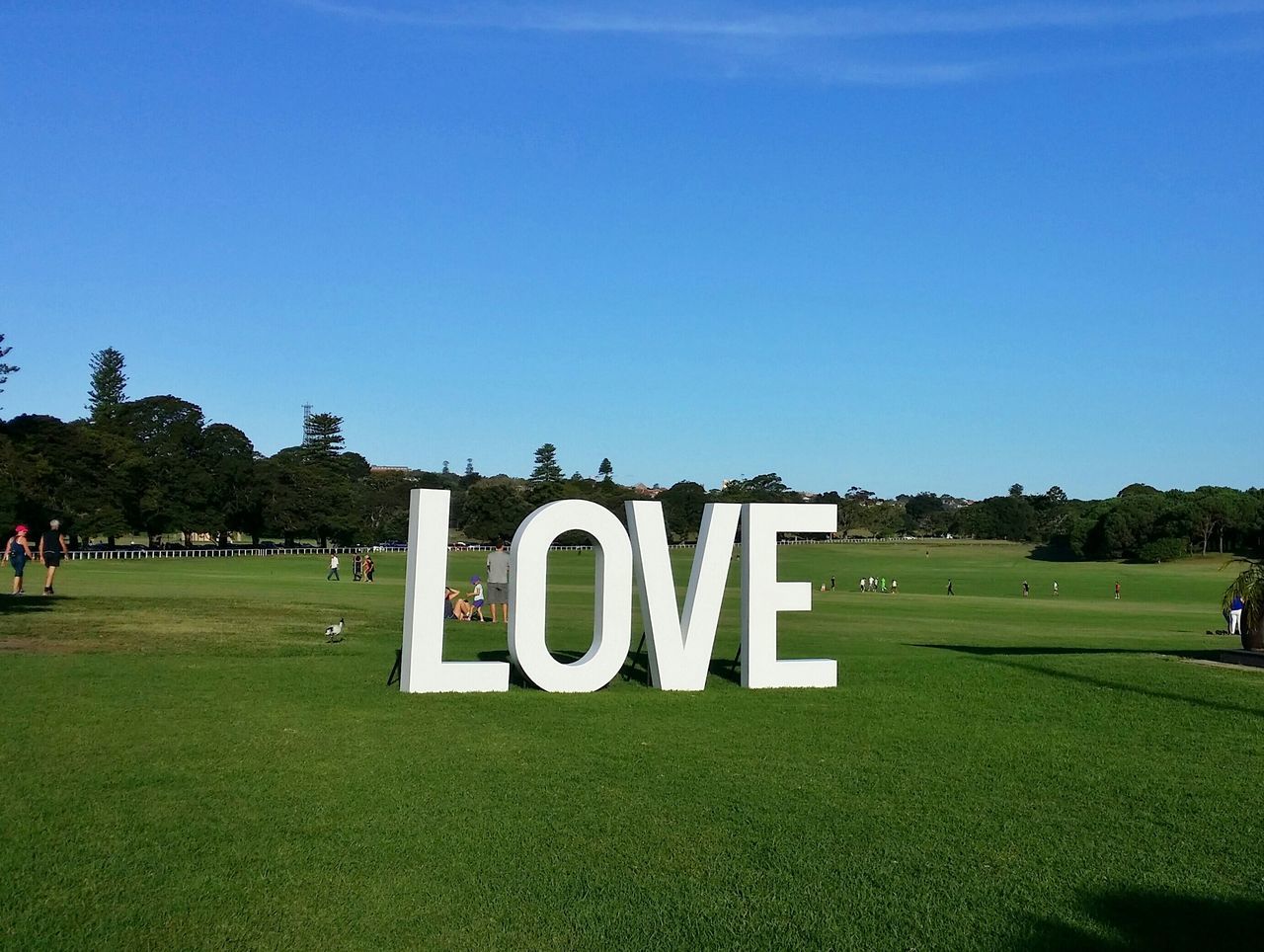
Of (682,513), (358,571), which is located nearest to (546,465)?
(682,513)

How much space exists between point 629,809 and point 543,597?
6.78 metres

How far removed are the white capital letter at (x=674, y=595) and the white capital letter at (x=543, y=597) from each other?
13.1 inches

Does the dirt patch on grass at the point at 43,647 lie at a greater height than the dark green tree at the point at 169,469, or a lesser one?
lesser

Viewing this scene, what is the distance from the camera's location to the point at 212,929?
6.21 meters

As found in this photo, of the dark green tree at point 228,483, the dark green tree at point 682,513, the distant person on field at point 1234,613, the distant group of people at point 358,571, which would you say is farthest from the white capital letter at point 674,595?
the dark green tree at point 682,513

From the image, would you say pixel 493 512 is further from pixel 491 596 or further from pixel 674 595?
pixel 674 595

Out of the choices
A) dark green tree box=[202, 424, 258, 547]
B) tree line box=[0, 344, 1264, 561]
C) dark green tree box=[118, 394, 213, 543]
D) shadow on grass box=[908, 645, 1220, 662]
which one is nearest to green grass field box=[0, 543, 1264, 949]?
shadow on grass box=[908, 645, 1220, 662]

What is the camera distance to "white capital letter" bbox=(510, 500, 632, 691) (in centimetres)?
1528

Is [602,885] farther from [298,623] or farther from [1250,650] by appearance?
[298,623]

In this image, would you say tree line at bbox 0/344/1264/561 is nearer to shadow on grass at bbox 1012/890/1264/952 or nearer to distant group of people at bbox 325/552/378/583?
distant group of people at bbox 325/552/378/583

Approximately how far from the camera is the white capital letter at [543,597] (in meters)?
15.3

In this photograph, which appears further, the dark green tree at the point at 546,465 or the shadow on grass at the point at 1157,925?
the dark green tree at the point at 546,465

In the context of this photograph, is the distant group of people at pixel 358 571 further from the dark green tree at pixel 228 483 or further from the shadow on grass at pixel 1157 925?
the shadow on grass at pixel 1157 925

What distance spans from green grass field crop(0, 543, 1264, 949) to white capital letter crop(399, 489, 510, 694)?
649 millimetres
